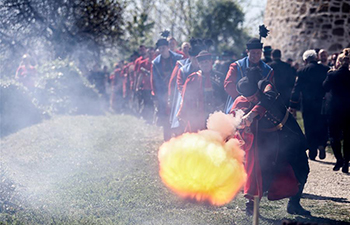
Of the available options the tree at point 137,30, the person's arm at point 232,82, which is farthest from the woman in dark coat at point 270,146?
the tree at point 137,30

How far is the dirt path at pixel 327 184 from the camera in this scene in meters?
7.24

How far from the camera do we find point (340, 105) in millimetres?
8977

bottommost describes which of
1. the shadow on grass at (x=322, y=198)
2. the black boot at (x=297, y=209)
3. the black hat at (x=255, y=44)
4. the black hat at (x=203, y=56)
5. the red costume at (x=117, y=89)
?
the red costume at (x=117, y=89)

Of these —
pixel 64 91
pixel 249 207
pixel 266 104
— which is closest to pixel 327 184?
pixel 249 207

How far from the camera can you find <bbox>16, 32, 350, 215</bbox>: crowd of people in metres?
5.84

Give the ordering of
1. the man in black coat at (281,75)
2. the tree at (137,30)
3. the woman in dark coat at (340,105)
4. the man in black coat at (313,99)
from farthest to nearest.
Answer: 1. the tree at (137,30)
2. the man in black coat at (281,75)
3. the man in black coat at (313,99)
4. the woman in dark coat at (340,105)

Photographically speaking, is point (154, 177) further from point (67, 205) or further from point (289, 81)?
point (289, 81)

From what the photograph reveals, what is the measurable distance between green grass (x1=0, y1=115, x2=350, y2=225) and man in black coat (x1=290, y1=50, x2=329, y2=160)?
3107 mm

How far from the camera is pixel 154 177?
8156mm

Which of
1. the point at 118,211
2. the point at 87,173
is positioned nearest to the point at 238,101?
the point at 118,211

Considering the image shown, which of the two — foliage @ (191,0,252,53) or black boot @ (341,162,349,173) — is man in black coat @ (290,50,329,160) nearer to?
black boot @ (341,162,349,173)

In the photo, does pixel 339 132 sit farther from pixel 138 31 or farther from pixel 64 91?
pixel 138 31

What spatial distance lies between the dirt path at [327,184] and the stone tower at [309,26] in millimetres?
9757

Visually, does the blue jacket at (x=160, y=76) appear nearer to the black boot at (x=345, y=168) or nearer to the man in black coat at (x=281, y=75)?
the man in black coat at (x=281, y=75)
